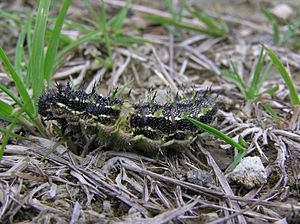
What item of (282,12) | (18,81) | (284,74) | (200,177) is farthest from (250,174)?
(282,12)

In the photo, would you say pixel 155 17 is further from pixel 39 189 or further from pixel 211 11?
pixel 39 189

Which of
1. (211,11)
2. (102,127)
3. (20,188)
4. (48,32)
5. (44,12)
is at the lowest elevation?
(20,188)

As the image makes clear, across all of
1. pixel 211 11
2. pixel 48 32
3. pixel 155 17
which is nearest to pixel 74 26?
pixel 48 32

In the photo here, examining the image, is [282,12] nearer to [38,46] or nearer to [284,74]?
[284,74]

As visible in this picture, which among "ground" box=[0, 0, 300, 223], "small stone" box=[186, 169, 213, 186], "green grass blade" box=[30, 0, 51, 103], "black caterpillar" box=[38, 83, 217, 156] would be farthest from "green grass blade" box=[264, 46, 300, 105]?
"green grass blade" box=[30, 0, 51, 103]

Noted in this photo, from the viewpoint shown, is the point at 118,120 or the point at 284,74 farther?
the point at 284,74

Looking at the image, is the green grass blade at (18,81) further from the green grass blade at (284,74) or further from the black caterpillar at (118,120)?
the green grass blade at (284,74)

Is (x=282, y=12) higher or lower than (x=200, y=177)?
higher

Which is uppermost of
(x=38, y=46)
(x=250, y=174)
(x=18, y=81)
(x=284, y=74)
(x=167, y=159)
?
(x=284, y=74)
